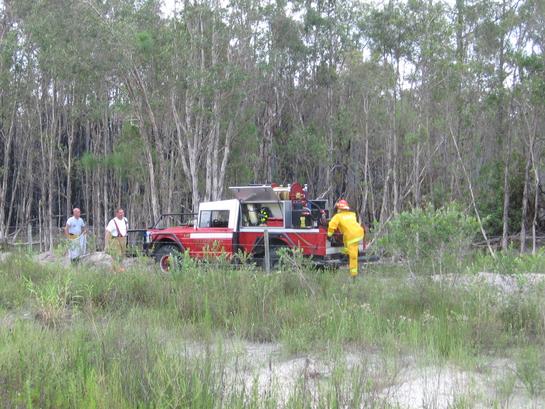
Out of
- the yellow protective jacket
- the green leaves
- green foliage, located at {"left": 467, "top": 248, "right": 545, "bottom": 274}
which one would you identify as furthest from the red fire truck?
green foliage, located at {"left": 467, "top": 248, "right": 545, "bottom": 274}

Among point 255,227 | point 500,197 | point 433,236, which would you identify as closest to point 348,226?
point 433,236

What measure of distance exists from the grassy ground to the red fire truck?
3673 millimetres

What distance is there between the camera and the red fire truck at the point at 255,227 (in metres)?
14.8

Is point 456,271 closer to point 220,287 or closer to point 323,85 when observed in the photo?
point 220,287

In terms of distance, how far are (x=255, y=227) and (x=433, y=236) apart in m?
7.34

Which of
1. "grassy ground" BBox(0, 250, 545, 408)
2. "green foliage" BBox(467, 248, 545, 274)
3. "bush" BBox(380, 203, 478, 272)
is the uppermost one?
"bush" BBox(380, 203, 478, 272)

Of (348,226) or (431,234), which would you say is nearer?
(431,234)

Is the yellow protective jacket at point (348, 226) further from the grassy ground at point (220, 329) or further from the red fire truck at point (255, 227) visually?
the red fire truck at point (255, 227)

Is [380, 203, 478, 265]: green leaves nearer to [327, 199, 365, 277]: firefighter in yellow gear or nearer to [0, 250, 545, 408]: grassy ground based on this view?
[0, 250, 545, 408]: grassy ground

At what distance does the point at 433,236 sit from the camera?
855 centimetres

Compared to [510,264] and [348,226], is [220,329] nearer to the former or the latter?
[510,264]

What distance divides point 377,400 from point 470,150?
2672cm

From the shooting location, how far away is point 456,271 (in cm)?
840

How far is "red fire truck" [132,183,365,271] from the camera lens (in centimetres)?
1483
